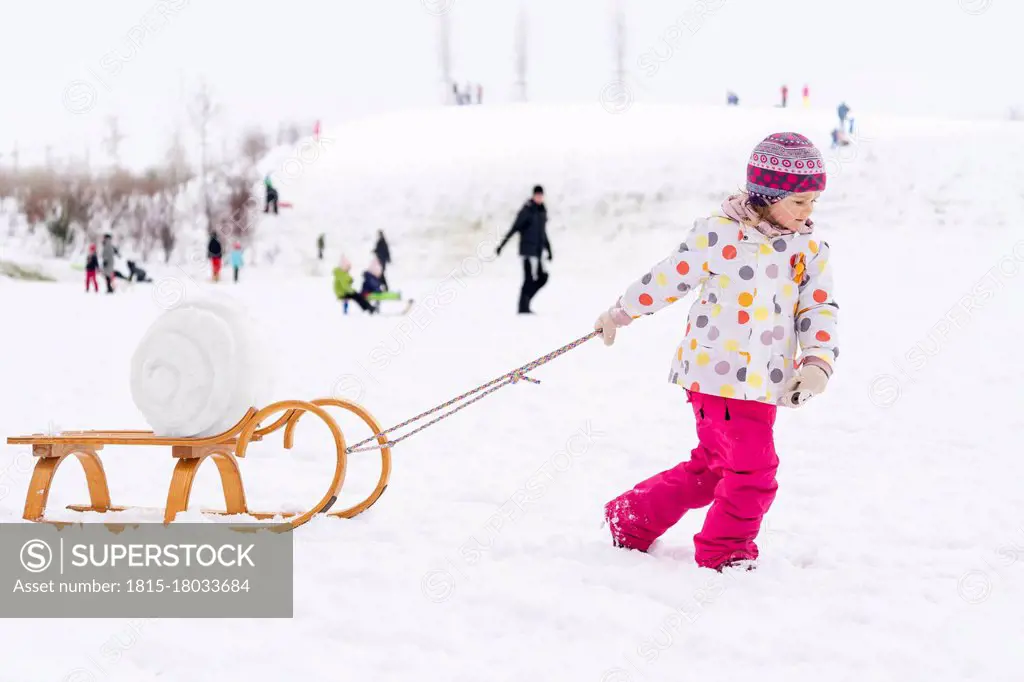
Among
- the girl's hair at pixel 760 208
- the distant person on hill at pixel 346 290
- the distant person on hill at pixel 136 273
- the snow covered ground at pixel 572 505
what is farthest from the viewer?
the distant person on hill at pixel 136 273

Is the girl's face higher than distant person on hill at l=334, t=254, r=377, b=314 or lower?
higher

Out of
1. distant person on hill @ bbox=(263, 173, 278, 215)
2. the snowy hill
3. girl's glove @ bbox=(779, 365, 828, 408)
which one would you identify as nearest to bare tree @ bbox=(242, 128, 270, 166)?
the snowy hill

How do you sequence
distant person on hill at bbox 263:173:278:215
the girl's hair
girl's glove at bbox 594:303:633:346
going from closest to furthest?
1. the girl's hair
2. girl's glove at bbox 594:303:633:346
3. distant person on hill at bbox 263:173:278:215

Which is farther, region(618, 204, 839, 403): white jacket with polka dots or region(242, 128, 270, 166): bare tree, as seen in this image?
region(242, 128, 270, 166): bare tree

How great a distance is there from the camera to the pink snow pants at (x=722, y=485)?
3359 millimetres

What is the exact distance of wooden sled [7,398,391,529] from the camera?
3.82 m

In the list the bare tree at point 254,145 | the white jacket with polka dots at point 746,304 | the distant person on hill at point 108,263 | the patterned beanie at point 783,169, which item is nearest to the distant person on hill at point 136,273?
the distant person on hill at point 108,263

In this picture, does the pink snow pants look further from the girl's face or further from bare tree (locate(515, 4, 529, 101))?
bare tree (locate(515, 4, 529, 101))

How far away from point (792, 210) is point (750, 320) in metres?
0.40

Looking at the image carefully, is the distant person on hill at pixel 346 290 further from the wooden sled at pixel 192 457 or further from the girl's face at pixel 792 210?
the girl's face at pixel 792 210

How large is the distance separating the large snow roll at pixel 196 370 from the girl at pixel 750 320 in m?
1.45

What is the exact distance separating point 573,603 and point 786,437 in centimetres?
336

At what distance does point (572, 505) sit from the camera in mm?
4500

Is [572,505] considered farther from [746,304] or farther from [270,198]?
[270,198]
